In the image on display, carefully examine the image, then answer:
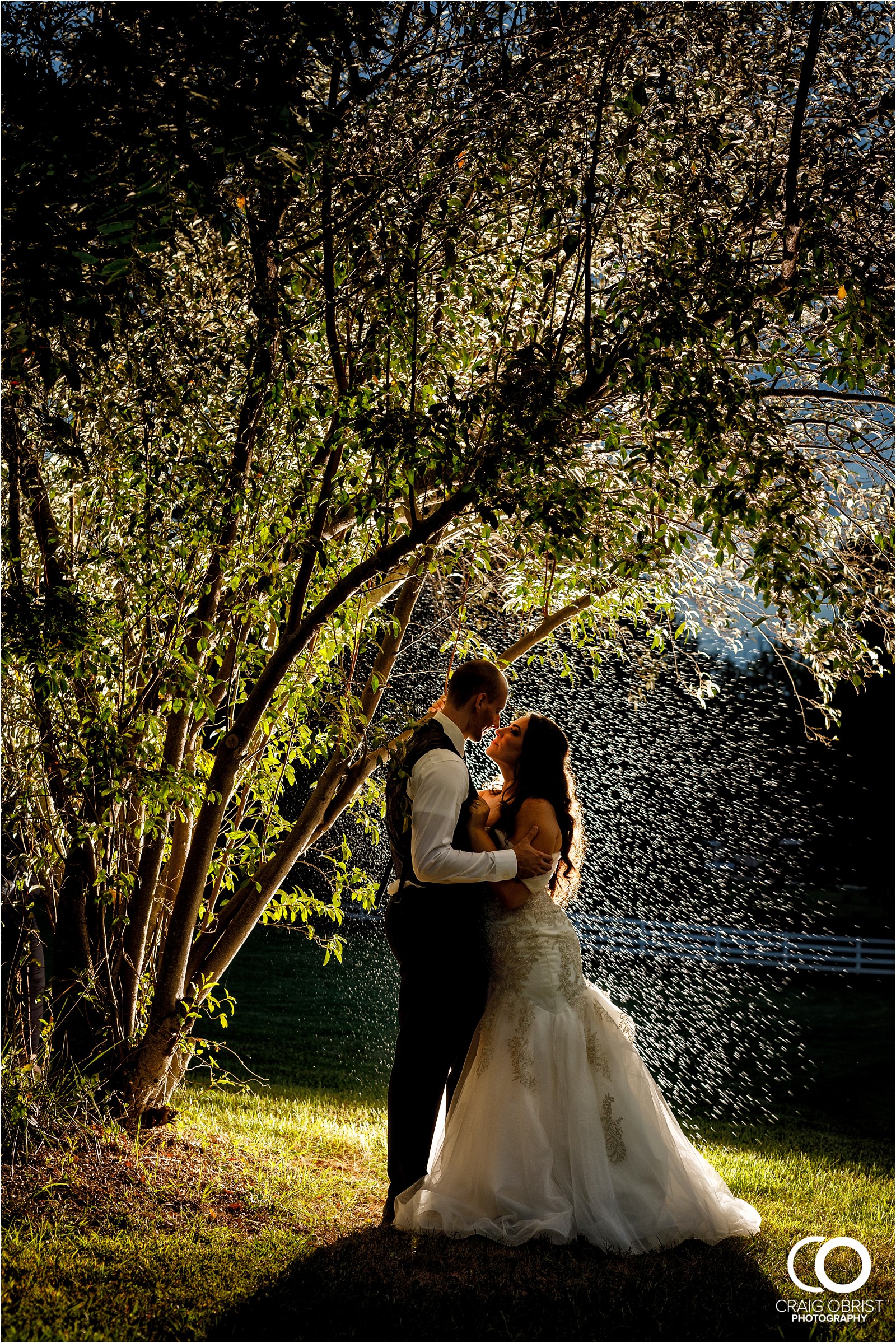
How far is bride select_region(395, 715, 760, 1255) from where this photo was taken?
14.8 ft

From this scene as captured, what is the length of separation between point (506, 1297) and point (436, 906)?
1613mm

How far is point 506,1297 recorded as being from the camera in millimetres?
3973

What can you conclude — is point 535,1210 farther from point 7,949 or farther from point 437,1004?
point 7,949

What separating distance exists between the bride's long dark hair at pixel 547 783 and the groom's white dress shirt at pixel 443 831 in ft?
1.46

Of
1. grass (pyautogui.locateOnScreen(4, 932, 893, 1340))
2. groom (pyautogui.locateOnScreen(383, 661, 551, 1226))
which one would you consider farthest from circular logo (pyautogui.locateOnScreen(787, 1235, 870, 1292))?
groom (pyautogui.locateOnScreen(383, 661, 551, 1226))

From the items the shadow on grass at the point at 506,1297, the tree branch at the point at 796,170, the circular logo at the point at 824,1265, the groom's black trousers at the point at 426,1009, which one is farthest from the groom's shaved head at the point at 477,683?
the circular logo at the point at 824,1265

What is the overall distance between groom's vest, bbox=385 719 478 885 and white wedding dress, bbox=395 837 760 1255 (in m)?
0.51

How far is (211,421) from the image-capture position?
5293 millimetres

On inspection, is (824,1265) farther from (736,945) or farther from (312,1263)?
(736,945)

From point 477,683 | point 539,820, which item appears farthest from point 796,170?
point 539,820

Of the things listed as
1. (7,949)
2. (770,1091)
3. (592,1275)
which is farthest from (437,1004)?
(770,1091)

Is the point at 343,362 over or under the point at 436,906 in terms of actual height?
over

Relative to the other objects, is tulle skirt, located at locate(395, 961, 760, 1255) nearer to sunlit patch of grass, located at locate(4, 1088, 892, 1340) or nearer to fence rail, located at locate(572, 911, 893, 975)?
sunlit patch of grass, located at locate(4, 1088, 892, 1340)

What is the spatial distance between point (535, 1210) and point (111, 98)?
5.01 meters
